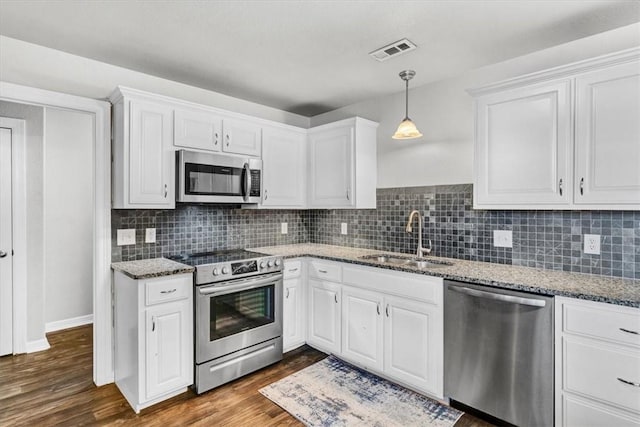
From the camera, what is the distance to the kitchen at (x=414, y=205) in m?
2.22

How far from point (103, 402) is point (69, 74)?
2352 millimetres

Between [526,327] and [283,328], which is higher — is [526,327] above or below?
above

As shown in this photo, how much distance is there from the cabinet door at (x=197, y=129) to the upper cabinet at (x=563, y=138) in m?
2.07

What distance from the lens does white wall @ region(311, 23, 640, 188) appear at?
7.79 feet

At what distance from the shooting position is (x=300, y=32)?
2178 millimetres

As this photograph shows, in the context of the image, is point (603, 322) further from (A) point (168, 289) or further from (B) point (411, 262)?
(A) point (168, 289)

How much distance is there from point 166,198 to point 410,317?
2043 mm

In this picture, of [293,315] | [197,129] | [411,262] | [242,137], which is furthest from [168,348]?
[411,262]

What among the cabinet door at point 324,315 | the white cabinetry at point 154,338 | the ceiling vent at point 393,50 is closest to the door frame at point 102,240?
the white cabinetry at point 154,338

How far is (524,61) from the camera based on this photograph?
2510mm

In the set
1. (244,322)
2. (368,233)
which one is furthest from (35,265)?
(368,233)

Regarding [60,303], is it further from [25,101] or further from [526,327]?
[526,327]

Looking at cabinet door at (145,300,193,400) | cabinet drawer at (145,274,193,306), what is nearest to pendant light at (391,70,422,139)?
cabinet drawer at (145,274,193,306)

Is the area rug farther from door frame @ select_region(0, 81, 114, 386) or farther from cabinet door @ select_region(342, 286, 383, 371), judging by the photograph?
door frame @ select_region(0, 81, 114, 386)
